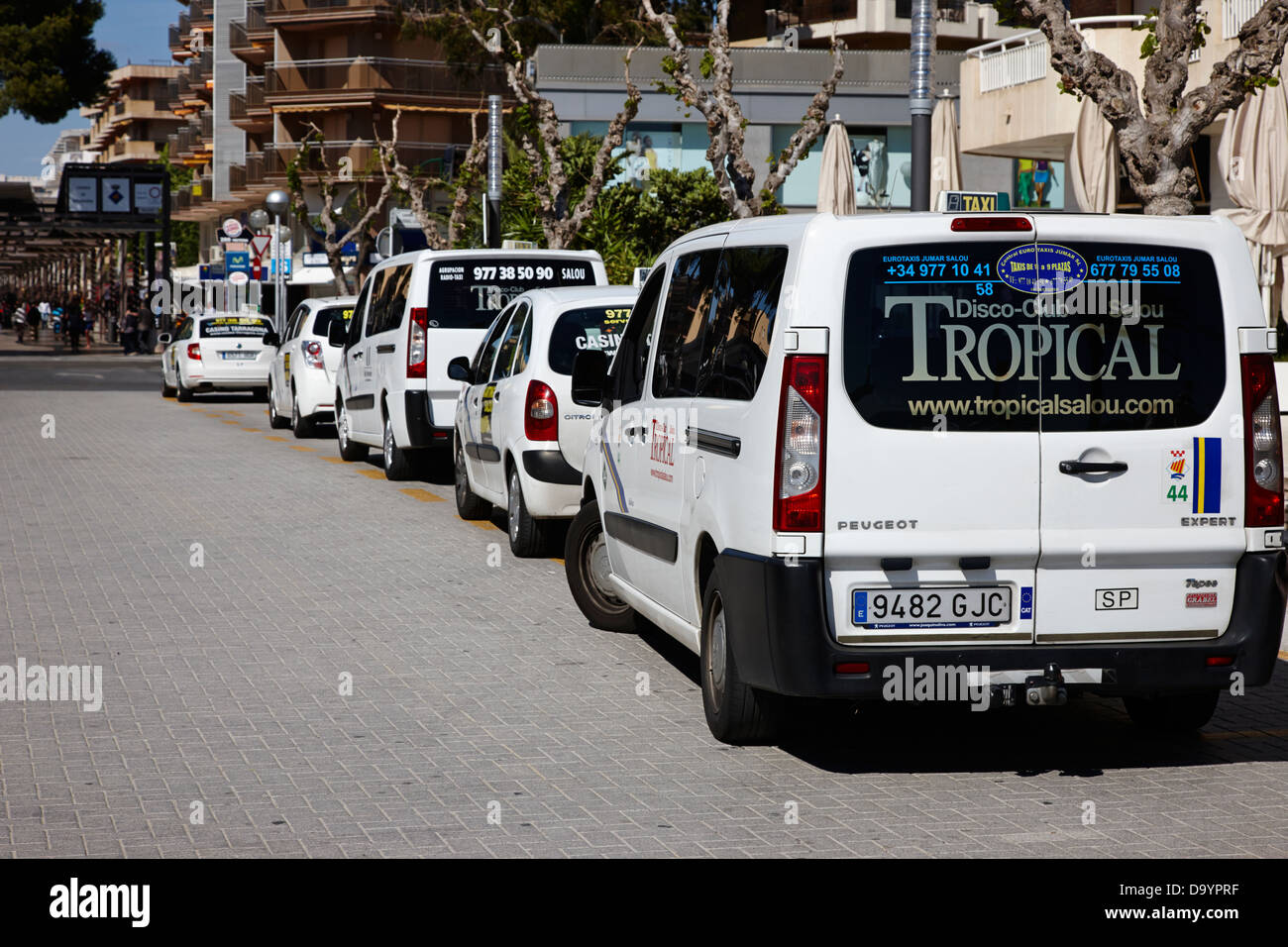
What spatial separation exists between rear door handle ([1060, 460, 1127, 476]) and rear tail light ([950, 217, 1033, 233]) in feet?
2.58

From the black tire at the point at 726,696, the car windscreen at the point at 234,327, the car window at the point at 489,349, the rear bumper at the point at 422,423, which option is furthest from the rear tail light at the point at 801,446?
the car windscreen at the point at 234,327

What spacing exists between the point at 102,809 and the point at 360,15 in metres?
66.9

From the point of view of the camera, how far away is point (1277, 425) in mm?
6273

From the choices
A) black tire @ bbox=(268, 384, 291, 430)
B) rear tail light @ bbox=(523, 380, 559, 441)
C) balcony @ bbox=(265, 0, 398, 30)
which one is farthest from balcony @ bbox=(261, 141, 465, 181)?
rear tail light @ bbox=(523, 380, 559, 441)

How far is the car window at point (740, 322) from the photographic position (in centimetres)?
639

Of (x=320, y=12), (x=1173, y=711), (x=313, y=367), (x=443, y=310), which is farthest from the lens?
(x=320, y=12)

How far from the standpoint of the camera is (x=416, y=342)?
51.2 feet

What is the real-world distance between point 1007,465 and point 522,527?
608 centimetres

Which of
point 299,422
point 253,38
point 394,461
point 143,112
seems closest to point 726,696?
point 394,461

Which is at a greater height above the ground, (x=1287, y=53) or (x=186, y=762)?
(x=1287, y=53)

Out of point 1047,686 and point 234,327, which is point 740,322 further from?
point 234,327
